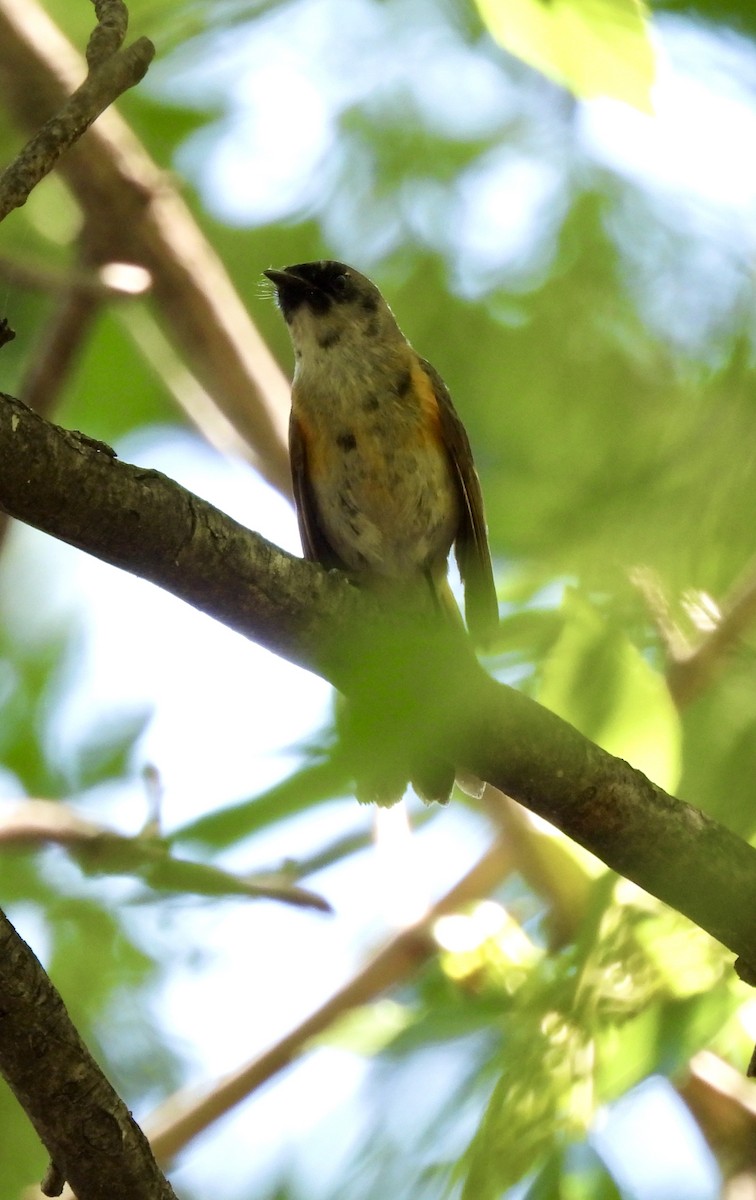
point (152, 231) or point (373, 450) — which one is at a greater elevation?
point (152, 231)

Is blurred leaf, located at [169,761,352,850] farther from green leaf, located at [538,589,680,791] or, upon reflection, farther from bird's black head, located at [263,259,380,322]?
bird's black head, located at [263,259,380,322]

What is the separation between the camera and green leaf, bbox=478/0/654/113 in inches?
96.0

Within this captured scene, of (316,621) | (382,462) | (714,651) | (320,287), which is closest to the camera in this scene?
(316,621)

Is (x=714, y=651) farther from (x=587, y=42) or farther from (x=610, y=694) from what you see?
(x=587, y=42)

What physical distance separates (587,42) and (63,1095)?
249 centimetres

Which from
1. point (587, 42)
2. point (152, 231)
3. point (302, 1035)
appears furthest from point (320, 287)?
point (587, 42)

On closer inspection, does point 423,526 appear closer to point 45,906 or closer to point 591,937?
point 45,906

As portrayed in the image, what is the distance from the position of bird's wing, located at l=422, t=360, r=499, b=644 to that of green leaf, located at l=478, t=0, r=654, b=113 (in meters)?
2.96

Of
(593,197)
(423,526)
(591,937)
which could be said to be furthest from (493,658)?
(423,526)

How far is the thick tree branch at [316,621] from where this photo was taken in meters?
2.70

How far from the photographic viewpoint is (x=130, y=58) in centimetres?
311

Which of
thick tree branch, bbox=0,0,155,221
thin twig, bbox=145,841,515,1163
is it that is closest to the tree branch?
thick tree branch, bbox=0,0,155,221

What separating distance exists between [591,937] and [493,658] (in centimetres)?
70

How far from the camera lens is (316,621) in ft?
9.80
